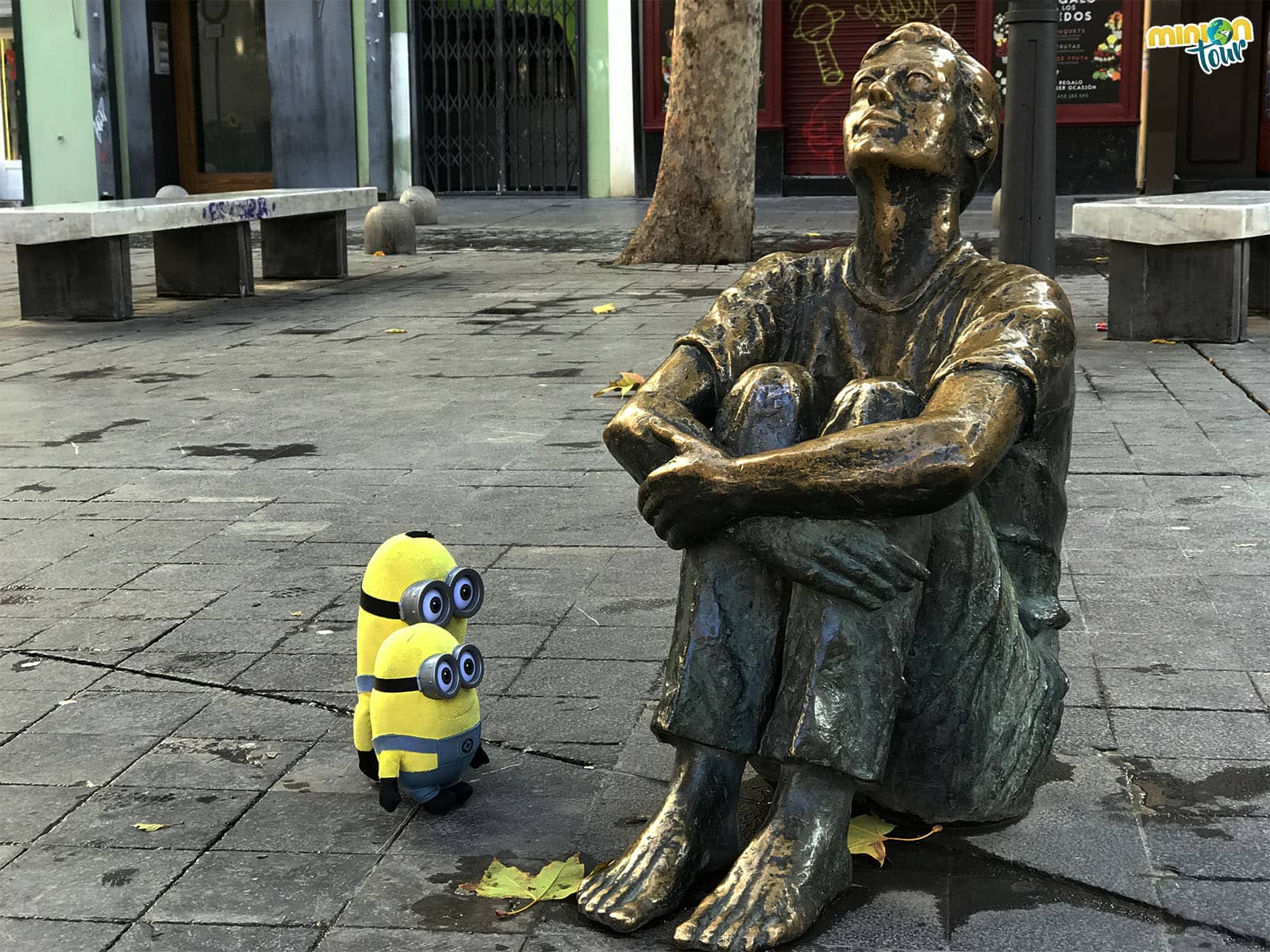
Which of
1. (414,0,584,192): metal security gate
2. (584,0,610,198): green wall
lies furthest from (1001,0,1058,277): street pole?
(414,0,584,192): metal security gate

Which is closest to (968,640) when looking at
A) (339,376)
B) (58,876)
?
(58,876)

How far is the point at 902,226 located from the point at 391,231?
506 inches

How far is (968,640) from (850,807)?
36 cm

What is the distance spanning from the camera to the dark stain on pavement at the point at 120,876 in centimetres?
292

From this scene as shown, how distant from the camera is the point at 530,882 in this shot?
9.47 feet

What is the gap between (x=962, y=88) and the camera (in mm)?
3029

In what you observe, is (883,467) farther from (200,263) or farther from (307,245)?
(307,245)

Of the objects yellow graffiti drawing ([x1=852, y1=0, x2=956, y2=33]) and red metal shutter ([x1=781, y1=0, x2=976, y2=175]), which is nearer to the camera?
yellow graffiti drawing ([x1=852, y1=0, x2=956, y2=33])

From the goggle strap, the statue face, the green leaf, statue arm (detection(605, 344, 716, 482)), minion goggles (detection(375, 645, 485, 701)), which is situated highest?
the statue face

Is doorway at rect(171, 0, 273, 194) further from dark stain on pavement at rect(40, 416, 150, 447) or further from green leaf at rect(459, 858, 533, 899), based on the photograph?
green leaf at rect(459, 858, 533, 899)

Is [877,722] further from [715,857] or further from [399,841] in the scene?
[399,841]

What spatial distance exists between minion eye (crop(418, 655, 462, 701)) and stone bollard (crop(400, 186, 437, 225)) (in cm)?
1569

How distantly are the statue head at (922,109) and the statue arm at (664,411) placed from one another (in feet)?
1.54

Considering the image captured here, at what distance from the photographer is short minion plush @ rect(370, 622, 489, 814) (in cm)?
315
